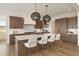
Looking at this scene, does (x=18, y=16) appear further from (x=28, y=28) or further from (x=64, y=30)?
(x=64, y=30)

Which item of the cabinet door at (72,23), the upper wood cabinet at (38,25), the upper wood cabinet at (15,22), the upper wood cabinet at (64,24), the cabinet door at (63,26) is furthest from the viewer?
the cabinet door at (63,26)

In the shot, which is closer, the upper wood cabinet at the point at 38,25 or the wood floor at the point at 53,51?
the wood floor at the point at 53,51

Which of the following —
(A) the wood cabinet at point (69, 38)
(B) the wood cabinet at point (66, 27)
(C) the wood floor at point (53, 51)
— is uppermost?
(B) the wood cabinet at point (66, 27)

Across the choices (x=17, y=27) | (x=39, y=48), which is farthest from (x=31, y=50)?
(x=17, y=27)

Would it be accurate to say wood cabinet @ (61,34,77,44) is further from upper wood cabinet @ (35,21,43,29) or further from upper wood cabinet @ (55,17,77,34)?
upper wood cabinet @ (35,21,43,29)

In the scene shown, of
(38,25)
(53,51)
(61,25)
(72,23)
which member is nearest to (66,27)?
(61,25)

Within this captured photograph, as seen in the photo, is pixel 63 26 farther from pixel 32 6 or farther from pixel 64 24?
pixel 32 6

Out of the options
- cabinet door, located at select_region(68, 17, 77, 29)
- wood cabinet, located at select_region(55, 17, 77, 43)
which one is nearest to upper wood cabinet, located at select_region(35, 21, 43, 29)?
wood cabinet, located at select_region(55, 17, 77, 43)

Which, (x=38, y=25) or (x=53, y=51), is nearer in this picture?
(x=53, y=51)

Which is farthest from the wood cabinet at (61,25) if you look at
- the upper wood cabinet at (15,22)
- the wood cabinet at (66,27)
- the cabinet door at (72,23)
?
the upper wood cabinet at (15,22)

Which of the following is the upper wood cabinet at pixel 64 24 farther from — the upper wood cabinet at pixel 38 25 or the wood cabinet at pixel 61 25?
the upper wood cabinet at pixel 38 25

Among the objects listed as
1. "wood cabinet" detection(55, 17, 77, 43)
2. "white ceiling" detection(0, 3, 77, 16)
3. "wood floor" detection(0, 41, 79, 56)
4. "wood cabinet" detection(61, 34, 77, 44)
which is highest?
"white ceiling" detection(0, 3, 77, 16)

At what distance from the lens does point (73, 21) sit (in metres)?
8.00

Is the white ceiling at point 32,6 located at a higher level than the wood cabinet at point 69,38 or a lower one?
higher
